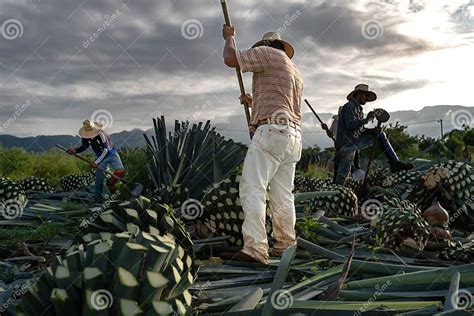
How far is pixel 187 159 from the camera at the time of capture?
4492 millimetres

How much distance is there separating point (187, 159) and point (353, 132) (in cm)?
343

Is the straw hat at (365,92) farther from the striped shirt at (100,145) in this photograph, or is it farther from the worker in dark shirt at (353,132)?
the striped shirt at (100,145)

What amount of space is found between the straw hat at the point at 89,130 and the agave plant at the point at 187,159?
4.18m

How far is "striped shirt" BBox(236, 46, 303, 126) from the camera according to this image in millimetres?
3756

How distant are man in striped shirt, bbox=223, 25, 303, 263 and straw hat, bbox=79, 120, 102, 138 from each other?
5.33 metres

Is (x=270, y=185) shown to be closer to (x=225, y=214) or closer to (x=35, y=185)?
(x=225, y=214)

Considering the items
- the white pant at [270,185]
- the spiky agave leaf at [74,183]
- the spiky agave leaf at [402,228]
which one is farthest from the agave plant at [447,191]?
the spiky agave leaf at [74,183]

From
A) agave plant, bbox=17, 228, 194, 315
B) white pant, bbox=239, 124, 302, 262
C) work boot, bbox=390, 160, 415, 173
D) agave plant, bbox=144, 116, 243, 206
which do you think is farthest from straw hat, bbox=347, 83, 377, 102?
agave plant, bbox=17, 228, 194, 315

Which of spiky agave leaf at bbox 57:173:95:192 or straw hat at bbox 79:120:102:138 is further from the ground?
straw hat at bbox 79:120:102:138

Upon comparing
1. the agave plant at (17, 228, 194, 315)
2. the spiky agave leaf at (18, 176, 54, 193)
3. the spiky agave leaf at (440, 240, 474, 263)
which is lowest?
the spiky agave leaf at (440, 240, 474, 263)

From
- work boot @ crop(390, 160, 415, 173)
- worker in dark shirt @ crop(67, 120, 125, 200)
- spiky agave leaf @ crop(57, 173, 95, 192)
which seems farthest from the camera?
worker in dark shirt @ crop(67, 120, 125, 200)

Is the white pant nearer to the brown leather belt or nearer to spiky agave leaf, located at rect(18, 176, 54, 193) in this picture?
the brown leather belt

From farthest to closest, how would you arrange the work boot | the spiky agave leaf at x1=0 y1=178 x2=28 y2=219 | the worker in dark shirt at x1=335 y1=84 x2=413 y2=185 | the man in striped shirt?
the worker in dark shirt at x1=335 y1=84 x2=413 y2=185 < the work boot < the spiky agave leaf at x1=0 y1=178 x2=28 y2=219 < the man in striped shirt

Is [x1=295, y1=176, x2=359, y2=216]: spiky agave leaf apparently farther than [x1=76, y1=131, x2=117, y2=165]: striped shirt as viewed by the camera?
No
